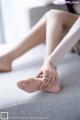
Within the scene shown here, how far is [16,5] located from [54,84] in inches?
50.4

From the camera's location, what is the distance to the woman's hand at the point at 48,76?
954 millimetres

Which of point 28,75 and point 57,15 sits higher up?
point 57,15

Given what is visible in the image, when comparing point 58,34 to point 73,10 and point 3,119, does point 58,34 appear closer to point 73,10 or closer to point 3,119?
point 73,10

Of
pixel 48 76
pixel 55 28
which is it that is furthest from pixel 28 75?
pixel 55 28

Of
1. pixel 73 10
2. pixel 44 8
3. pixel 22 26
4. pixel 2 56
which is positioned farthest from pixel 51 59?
pixel 22 26

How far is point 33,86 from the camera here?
36.2 inches

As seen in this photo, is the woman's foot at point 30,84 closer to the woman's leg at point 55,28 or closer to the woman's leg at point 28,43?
the woman's leg at point 55,28

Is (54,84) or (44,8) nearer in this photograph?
(54,84)

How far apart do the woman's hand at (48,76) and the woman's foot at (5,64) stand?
9.3 inches

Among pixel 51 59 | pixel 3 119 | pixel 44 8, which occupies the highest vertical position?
pixel 44 8

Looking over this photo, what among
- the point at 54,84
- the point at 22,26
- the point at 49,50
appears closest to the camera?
the point at 54,84

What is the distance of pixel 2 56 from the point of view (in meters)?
1.21

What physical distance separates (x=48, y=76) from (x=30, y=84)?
0.09m

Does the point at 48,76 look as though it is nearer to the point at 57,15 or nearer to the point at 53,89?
the point at 53,89
